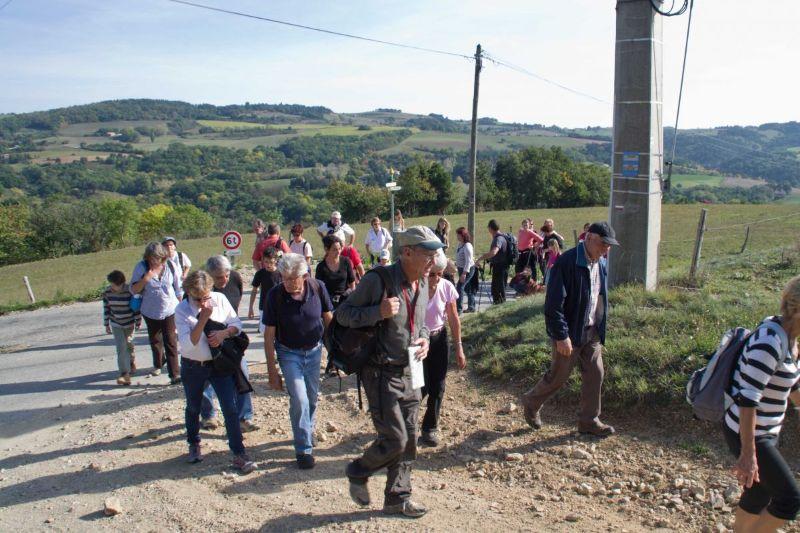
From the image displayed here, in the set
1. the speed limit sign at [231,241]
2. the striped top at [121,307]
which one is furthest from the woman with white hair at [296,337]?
the speed limit sign at [231,241]

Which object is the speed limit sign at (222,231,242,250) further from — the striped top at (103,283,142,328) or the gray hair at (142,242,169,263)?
the gray hair at (142,242,169,263)

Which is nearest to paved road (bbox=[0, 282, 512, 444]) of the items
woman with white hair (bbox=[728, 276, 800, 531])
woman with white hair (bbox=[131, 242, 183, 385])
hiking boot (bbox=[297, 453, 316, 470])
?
woman with white hair (bbox=[131, 242, 183, 385])

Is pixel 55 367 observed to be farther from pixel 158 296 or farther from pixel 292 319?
pixel 292 319

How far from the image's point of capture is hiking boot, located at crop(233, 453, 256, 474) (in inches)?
193

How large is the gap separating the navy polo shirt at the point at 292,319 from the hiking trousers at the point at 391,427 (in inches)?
40.5

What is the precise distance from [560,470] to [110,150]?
459ft

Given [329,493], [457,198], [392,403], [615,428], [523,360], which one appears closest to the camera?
[392,403]

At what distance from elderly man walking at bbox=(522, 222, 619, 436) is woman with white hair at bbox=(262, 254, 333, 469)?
1.90 m

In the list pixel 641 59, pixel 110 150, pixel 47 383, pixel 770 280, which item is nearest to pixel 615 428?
pixel 641 59

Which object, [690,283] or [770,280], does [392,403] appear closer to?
[690,283]

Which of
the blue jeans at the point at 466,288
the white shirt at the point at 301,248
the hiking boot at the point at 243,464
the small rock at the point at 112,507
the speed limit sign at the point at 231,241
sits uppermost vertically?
the white shirt at the point at 301,248

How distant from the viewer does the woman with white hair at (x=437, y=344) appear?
5254 mm

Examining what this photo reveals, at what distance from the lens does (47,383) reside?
849cm

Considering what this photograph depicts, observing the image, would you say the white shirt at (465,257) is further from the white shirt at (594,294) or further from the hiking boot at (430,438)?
the white shirt at (594,294)
